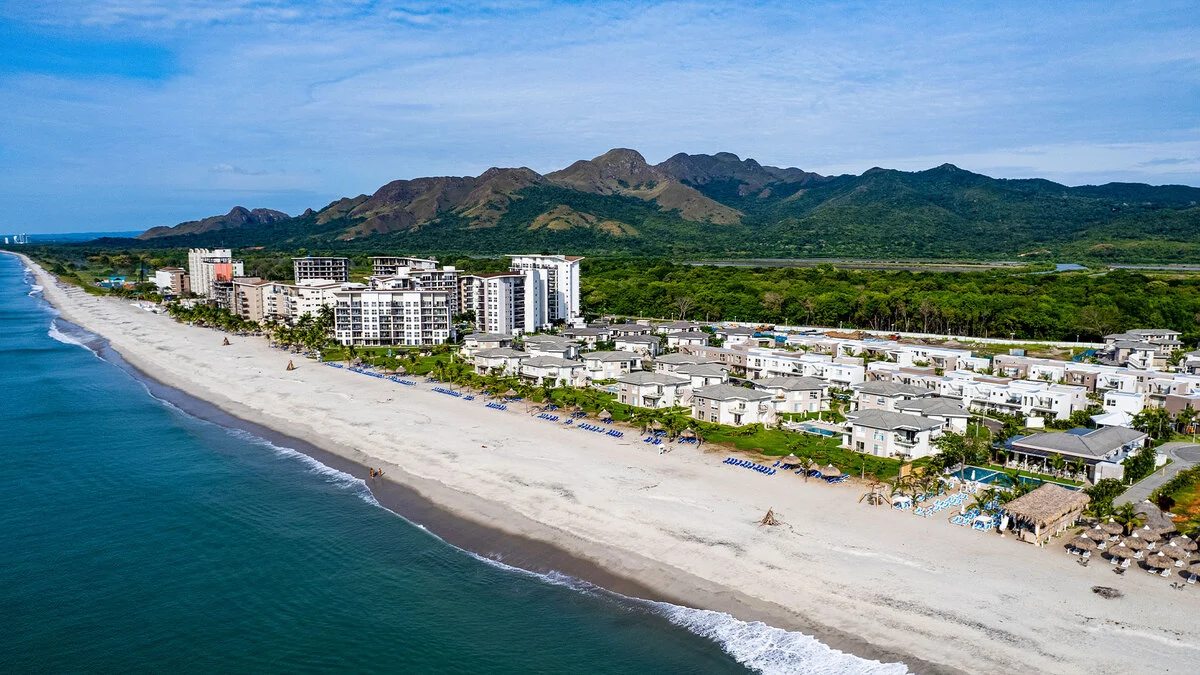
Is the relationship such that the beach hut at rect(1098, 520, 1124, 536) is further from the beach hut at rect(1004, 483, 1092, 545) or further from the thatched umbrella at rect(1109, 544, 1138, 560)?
the beach hut at rect(1004, 483, 1092, 545)

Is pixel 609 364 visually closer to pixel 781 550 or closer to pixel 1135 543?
pixel 781 550

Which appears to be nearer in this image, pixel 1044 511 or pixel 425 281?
pixel 1044 511

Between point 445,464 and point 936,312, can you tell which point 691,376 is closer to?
point 445,464

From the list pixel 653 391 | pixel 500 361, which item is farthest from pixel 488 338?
pixel 653 391

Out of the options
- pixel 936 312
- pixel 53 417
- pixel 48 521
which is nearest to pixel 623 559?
pixel 48 521

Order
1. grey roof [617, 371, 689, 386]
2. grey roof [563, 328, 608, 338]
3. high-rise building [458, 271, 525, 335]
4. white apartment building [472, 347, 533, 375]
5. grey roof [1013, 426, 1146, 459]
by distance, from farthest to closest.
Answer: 1. high-rise building [458, 271, 525, 335]
2. grey roof [563, 328, 608, 338]
3. white apartment building [472, 347, 533, 375]
4. grey roof [617, 371, 689, 386]
5. grey roof [1013, 426, 1146, 459]

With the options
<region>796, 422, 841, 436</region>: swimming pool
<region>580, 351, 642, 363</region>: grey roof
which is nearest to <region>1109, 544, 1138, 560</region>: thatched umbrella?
<region>796, 422, 841, 436</region>: swimming pool
